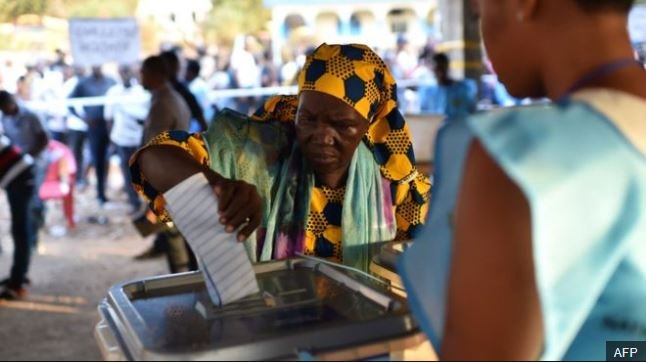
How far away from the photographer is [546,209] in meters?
0.60

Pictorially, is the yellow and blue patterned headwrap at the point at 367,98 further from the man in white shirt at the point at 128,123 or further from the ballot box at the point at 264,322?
the man in white shirt at the point at 128,123

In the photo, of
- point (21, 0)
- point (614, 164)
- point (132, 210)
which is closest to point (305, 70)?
point (614, 164)

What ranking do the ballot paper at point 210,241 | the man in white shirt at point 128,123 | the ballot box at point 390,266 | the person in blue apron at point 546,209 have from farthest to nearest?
the man in white shirt at point 128,123 → the ballot box at point 390,266 → the ballot paper at point 210,241 → the person in blue apron at point 546,209

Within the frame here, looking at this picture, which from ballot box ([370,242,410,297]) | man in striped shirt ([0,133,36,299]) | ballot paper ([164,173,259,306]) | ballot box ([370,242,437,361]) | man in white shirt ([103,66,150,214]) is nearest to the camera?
ballot paper ([164,173,259,306])

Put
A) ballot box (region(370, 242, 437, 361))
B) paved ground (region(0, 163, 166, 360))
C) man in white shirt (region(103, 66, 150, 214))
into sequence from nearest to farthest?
1. ballot box (region(370, 242, 437, 361))
2. paved ground (region(0, 163, 166, 360))
3. man in white shirt (region(103, 66, 150, 214))

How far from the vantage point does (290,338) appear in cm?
82

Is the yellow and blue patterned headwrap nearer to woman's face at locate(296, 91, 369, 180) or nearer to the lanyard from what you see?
woman's face at locate(296, 91, 369, 180)

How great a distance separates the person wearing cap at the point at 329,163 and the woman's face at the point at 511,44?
2.59ft

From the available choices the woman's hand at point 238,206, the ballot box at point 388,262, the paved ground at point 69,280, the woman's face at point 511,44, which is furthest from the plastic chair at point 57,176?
the woman's face at point 511,44

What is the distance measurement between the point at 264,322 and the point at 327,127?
735 mm

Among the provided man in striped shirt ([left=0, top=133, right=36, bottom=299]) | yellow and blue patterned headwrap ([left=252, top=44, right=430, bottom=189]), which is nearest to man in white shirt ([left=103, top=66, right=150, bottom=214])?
man in striped shirt ([left=0, top=133, right=36, bottom=299])

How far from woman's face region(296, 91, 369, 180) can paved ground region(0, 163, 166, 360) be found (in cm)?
254

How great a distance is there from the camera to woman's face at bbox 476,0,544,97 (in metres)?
0.73

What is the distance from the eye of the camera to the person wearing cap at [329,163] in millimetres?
1542
